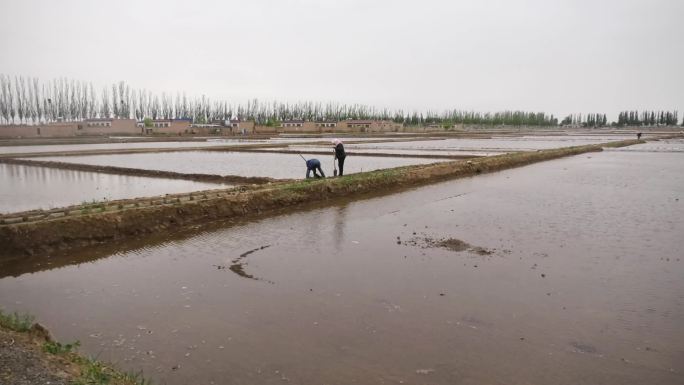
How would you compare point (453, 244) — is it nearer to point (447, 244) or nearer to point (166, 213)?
point (447, 244)

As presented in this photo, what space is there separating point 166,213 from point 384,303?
5.85m

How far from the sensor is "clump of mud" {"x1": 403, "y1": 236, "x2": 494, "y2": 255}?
818 centimetres

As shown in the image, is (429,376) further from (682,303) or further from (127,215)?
(127,215)

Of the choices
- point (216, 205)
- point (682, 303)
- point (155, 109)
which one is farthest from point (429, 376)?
point (155, 109)

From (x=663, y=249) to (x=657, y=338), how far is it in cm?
421

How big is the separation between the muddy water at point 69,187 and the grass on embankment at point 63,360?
7.50 meters

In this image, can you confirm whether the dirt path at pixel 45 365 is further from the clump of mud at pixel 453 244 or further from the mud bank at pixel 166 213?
the clump of mud at pixel 453 244

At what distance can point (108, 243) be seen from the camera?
8.67 m

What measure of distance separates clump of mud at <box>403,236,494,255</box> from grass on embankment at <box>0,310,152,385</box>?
5501 mm

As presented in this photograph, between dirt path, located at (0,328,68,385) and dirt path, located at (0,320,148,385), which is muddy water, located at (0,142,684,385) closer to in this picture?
dirt path, located at (0,320,148,385)

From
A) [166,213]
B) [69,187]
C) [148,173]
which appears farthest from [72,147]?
[166,213]

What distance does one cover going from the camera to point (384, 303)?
19.1 ft

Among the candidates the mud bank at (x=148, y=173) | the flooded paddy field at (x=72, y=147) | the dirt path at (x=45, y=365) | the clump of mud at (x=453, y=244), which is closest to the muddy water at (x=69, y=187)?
the mud bank at (x=148, y=173)

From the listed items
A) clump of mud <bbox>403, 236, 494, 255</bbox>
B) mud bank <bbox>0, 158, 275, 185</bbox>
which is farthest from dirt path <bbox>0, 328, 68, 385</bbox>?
mud bank <bbox>0, 158, 275, 185</bbox>
